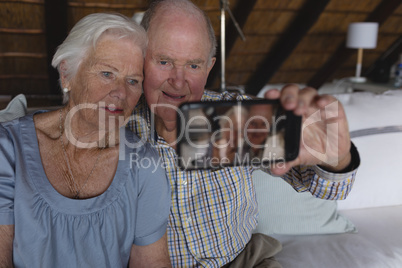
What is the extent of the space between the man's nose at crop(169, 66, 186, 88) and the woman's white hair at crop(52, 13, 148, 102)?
159mm

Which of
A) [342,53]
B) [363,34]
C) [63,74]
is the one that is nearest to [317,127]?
[63,74]

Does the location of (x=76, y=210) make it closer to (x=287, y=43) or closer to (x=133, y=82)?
(x=133, y=82)

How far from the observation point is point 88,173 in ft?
3.12

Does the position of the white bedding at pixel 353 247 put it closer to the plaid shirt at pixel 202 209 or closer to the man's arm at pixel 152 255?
the plaid shirt at pixel 202 209

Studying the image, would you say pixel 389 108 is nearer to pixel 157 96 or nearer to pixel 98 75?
pixel 157 96

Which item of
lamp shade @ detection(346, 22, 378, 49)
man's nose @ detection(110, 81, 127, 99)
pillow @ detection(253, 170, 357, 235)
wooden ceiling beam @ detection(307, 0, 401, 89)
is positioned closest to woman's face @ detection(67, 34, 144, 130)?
man's nose @ detection(110, 81, 127, 99)

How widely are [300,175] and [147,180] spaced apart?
435 mm

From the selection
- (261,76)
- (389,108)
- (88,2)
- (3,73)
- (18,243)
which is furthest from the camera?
(261,76)

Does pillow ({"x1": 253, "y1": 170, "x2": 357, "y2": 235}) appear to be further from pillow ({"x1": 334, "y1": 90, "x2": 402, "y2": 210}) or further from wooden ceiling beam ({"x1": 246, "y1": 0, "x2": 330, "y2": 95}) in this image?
wooden ceiling beam ({"x1": 246, "y1": 0, "x2": 330, "y2": 95})

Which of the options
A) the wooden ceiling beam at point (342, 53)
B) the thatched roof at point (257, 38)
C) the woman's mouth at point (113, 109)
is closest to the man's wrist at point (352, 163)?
the woman's mouth at point (113, 109)

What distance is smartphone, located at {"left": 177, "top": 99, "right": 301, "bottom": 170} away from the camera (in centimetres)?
64

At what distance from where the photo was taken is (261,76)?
15.9ft

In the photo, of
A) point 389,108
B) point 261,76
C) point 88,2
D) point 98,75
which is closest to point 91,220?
point 98,75

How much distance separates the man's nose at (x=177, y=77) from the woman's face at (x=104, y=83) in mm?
146
